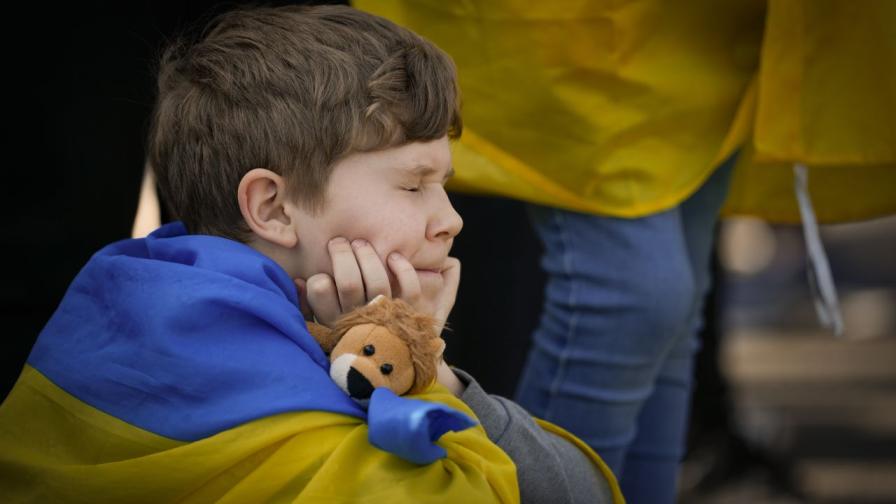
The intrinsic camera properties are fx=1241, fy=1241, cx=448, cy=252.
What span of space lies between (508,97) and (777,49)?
1.44ft

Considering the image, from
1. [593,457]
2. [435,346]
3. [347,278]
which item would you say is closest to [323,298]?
[347,278]

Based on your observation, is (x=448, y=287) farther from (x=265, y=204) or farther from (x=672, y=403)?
(x=672, y=403)

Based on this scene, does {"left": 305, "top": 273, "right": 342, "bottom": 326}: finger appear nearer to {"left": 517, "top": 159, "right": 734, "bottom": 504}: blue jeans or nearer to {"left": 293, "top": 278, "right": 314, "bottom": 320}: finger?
{"left": 293, "top": 278, "right": 314, "bottom": 320}: finger

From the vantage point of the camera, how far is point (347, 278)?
143 centimetres

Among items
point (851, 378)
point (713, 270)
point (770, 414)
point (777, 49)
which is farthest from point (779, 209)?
point (851, 378)

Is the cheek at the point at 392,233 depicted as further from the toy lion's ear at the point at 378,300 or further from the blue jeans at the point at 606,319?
the blue jeans at the point at 606,319

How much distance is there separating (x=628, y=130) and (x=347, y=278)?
72 cm

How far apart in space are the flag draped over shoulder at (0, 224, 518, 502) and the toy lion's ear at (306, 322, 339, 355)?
0.03m

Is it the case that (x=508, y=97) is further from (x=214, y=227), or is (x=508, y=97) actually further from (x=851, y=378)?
(x=851, y=378)

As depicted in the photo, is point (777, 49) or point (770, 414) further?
point (770, 414)

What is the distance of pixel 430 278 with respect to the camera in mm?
1540

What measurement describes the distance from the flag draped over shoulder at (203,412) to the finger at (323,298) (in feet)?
0.12

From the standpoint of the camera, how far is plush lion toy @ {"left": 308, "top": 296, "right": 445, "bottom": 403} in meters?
1.30

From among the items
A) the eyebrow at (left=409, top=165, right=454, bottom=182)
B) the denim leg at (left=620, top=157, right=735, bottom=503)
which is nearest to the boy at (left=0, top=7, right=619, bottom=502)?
the eyebrow at (left=409, top=165, right=454, bottom=182)
